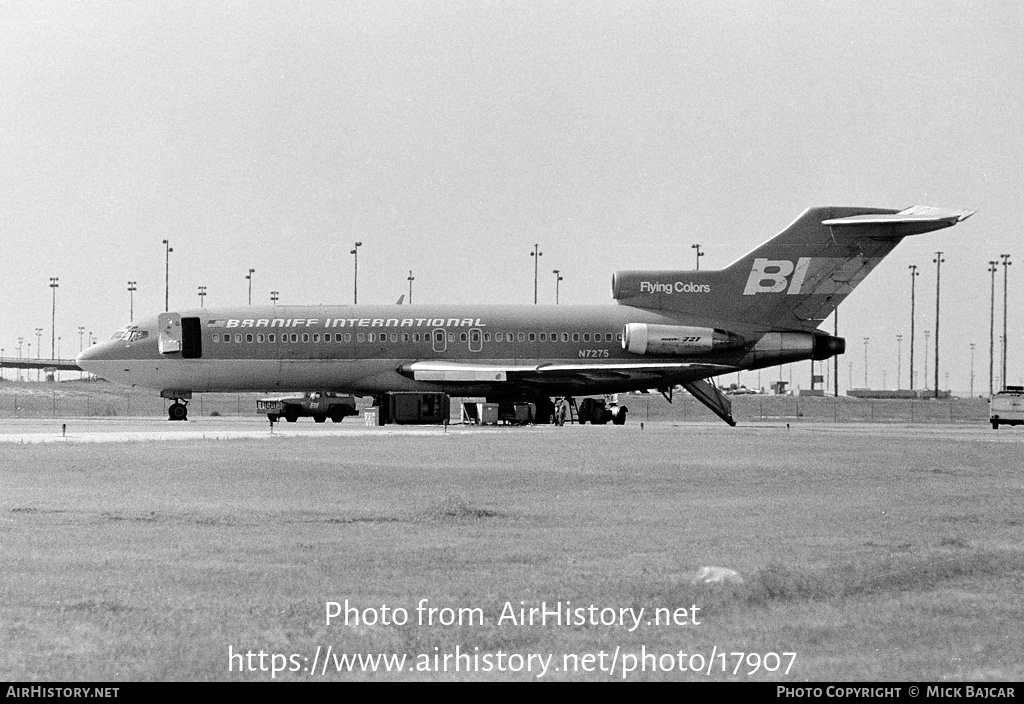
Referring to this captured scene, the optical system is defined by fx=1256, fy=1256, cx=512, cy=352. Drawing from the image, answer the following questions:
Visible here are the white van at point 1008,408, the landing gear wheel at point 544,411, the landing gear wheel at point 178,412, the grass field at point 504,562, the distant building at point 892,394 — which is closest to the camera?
the grass field at point 504,562

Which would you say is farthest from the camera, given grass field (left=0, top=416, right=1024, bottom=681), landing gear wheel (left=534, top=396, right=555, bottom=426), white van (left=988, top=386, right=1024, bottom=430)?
white van (left=988, top=386, right=1024, bottom=430)

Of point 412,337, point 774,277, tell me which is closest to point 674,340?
point 774,277

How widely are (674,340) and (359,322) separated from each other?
523 inches

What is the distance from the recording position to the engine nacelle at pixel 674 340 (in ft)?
172

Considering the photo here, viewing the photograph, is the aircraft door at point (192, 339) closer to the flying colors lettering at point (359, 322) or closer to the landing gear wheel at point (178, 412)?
the flying colors lettering at point (359, 322)

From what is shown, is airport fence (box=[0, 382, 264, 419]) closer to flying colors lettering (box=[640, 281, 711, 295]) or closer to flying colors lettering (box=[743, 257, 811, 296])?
flying colors lettering (box=[640, 281, 711, 295])

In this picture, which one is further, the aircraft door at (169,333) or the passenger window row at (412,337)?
the aircraft door at (169,333)

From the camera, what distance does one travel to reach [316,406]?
56719 millimetres

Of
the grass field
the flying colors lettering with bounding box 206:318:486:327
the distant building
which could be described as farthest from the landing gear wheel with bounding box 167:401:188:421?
the distant building

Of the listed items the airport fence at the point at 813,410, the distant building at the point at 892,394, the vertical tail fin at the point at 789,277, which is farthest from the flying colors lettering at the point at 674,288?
the distant building at the point at 892,394

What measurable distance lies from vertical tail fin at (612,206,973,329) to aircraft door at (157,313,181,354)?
18.9 m

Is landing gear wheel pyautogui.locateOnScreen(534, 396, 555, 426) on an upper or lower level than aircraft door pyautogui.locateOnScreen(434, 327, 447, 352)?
lower

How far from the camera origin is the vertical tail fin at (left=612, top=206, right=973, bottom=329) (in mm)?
52000

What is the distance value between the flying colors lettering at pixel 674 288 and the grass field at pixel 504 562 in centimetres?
2736
